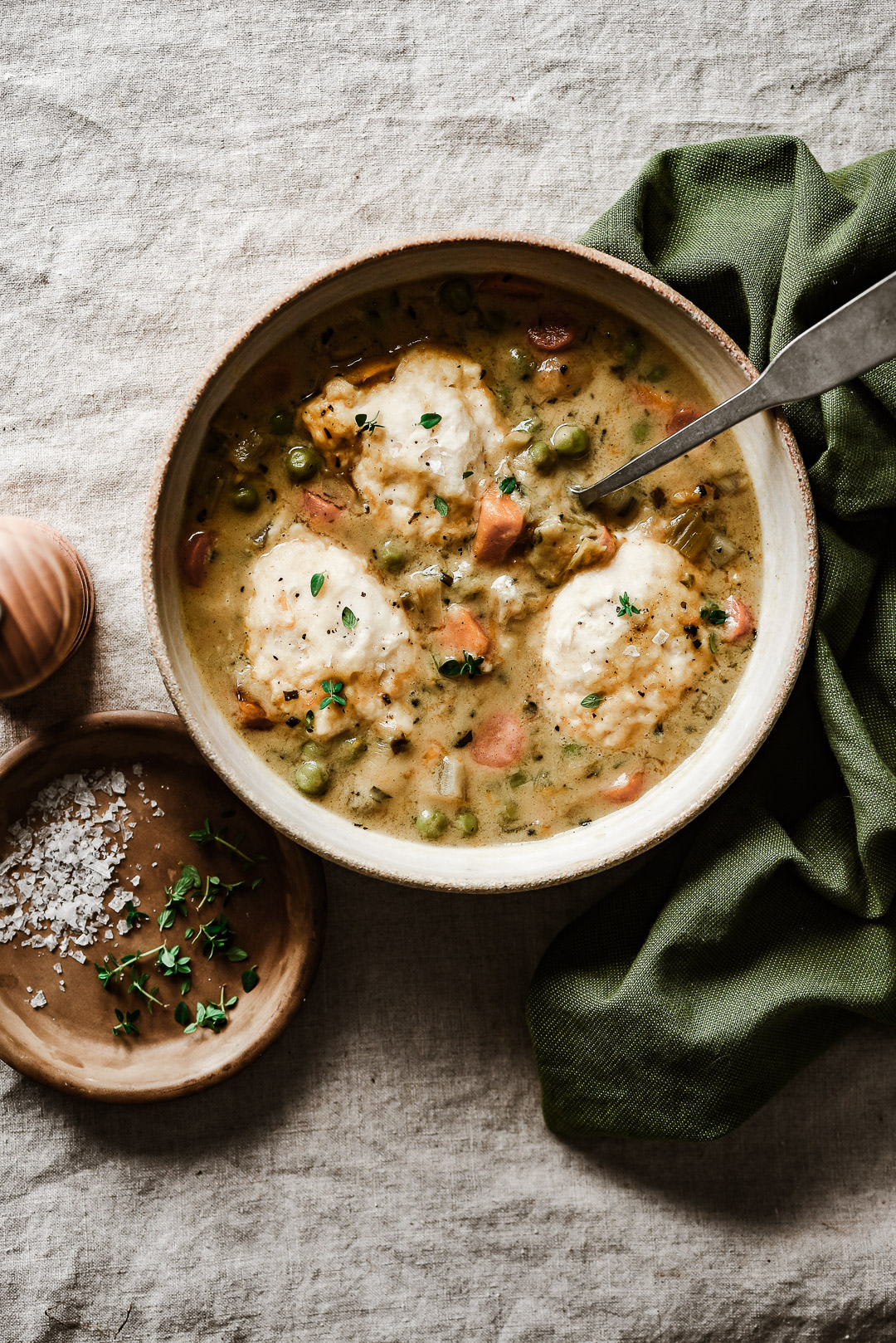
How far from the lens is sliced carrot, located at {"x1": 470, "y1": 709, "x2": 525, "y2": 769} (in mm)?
2730

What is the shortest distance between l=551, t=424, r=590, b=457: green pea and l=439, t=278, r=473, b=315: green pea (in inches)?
17.0

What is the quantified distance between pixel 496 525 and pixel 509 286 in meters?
0.68

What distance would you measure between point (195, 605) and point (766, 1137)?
A: 2.50 m

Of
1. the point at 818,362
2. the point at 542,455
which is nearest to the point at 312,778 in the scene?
the point at 542,455

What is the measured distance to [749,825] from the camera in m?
2.81

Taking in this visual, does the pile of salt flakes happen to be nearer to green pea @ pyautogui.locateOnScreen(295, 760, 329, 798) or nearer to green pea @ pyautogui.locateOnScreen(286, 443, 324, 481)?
green pea @ pyautogui.locateOnScreen(295, 760, 329, 798)

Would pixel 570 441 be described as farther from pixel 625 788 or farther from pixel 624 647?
pixel 625 788

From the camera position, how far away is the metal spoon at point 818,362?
2.23m

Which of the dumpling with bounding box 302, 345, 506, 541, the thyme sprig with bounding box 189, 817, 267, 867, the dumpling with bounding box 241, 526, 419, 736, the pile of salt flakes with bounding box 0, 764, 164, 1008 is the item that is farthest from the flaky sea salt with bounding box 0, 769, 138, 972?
the dumpling with bounding box 302, 345, 506, 541

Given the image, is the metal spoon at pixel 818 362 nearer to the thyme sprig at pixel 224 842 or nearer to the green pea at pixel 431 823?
the green pea at pixel 431 823

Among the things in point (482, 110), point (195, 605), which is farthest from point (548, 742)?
point (482, 110)

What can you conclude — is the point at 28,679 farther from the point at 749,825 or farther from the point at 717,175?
the point at 717,175

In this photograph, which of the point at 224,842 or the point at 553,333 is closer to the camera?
the point at 553,333

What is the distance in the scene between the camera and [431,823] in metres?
2.71
